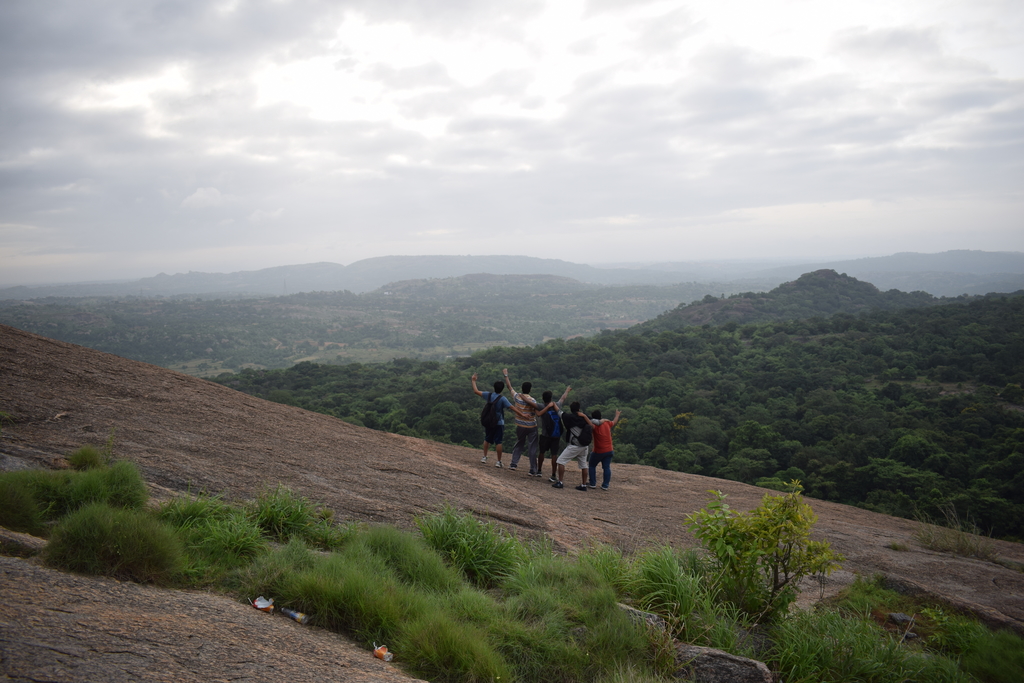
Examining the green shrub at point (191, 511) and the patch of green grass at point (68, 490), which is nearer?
the patch of green grass at point (68, 490)

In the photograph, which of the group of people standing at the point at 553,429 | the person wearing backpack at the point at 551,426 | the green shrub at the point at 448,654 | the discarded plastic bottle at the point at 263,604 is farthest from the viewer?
the group of people standing at the point at 553,429

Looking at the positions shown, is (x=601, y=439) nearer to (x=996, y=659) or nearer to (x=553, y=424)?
(x=553, y=424)

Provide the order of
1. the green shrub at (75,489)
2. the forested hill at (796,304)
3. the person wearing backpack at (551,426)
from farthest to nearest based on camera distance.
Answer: the forested hill at (796,304), the person wearing backpack at (551,426), the green shrub at (75,489)

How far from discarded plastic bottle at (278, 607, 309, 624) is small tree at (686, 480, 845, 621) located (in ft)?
13.0

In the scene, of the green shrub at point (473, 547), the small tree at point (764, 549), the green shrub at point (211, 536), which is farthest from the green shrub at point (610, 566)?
the green shrub at point (211, 536)

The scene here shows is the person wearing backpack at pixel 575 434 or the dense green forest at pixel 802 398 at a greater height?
the person wearing backpack at pixel 575 434

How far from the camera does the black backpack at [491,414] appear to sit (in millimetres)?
10672

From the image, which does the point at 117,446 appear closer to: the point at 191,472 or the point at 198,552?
the point at 191,472

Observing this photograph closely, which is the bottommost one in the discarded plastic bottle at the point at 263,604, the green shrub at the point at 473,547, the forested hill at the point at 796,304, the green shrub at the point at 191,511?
the green shrub at the point at 473,547

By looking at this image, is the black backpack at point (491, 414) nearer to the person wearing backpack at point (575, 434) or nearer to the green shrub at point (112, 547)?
the person wearing backpack at point (575, 434)

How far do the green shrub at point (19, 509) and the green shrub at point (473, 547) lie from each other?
3540mm

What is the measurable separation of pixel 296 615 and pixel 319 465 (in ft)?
15.1

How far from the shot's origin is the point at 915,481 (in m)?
24.1

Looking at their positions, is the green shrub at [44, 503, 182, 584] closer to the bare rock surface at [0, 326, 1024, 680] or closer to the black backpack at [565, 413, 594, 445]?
the bare rock surface at [0, 326, 1024, 680]
